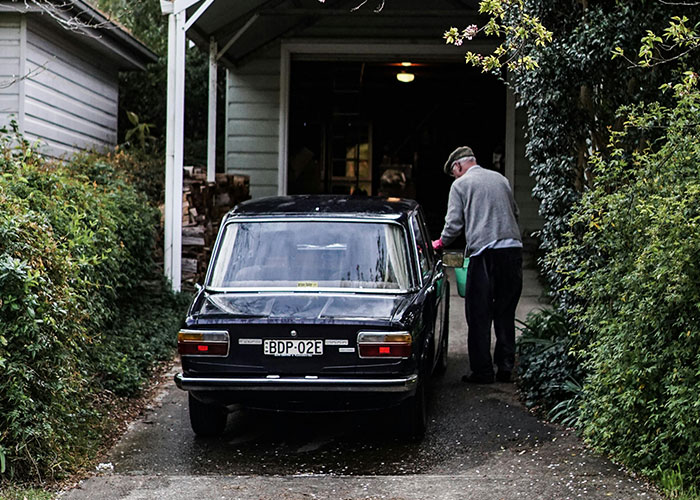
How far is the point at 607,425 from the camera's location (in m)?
5.67

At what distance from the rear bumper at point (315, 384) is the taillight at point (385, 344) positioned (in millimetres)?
169

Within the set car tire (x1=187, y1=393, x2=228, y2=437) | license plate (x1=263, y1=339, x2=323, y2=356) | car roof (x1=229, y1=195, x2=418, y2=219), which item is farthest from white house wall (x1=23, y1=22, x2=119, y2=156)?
license plate (x1=263, y1=339, x2=323, y2=356)

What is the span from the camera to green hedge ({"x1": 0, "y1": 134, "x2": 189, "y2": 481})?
18.0 feet

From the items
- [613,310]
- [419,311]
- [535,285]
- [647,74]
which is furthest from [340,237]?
[535,285]

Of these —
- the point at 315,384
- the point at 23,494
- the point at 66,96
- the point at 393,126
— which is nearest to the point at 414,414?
the point at 315,384

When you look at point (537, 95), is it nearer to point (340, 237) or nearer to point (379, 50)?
point (340, 237)

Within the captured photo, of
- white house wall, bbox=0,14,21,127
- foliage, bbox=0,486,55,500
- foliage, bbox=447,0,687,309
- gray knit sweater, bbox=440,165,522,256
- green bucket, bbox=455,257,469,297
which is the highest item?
white house wall, bbox=0,14,21,127

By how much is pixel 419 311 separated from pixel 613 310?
4.52ft

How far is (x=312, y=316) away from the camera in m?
6.33

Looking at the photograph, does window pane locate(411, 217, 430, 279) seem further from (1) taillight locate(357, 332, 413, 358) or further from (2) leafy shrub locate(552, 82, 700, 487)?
(2) leafy shrub locate(552, 82, 700, 487)

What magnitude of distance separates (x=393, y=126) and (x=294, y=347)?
Answer: 18217mm

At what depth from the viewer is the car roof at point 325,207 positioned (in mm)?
7434

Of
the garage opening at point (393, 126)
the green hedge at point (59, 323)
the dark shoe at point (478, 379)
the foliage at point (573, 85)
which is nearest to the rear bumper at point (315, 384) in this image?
the green hedge at point (59, 323)

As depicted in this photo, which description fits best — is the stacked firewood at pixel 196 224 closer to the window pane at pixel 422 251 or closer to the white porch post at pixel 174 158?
the white porch post at pixel 174 158
